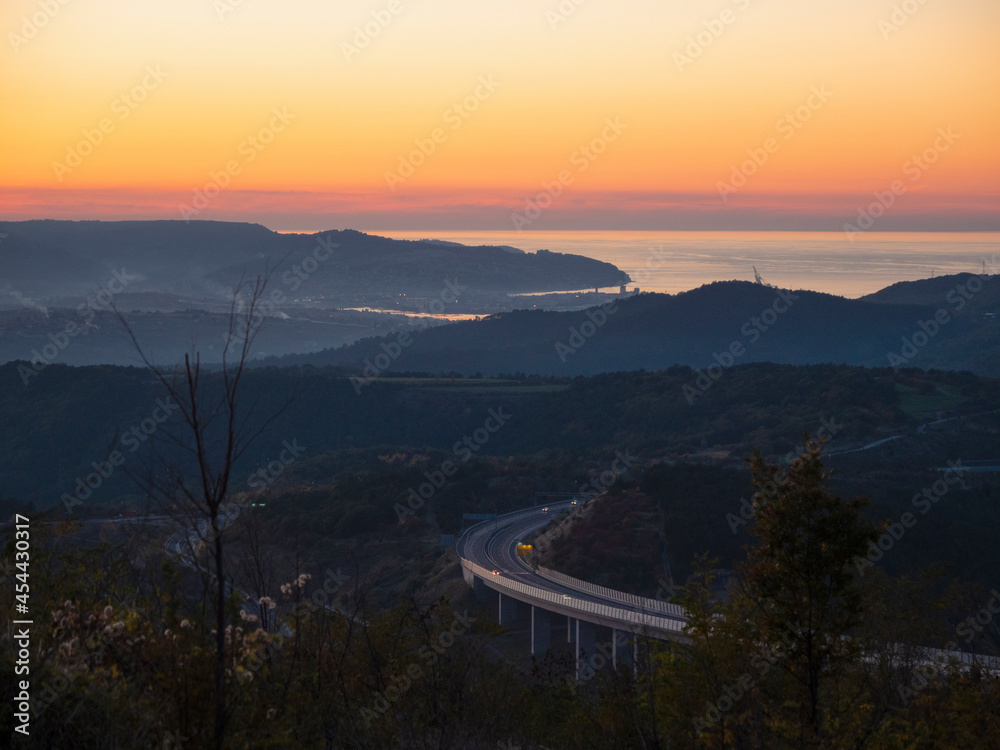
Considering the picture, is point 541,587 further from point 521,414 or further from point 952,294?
point 952,294

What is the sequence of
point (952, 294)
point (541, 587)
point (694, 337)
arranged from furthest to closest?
point (952, 294) → point (694, 337) → point (541, 587)

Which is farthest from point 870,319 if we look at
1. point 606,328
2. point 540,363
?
point 540,363

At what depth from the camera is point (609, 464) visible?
63.9 m

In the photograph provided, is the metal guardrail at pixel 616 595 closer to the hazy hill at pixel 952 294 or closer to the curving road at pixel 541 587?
the curving road at pixel 541 587

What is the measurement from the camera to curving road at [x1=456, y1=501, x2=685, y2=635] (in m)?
29.2

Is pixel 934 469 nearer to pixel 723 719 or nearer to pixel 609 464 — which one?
pixel 609 464

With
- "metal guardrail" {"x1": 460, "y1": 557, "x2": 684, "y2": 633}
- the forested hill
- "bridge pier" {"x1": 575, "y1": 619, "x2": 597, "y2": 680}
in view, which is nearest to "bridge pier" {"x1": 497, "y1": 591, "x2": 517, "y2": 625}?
"metal guardrail" {"x1": 460, "y1": 557, "x2": 684, "y2": 633}

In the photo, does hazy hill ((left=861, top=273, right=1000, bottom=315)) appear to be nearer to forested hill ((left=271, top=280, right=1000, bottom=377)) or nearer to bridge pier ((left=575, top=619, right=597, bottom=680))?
forested hill ((left=271, top=280, right=1000, bottom=377))

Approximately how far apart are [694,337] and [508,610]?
114843 millimetres

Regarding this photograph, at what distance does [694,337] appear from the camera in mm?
145250

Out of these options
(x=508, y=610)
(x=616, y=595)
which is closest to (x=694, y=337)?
(x=508, y=610)

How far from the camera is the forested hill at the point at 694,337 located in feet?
428

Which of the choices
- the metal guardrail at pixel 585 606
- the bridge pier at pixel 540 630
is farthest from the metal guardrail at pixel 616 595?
the bridge pier at pixel 540 630

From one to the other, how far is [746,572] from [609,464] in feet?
176
